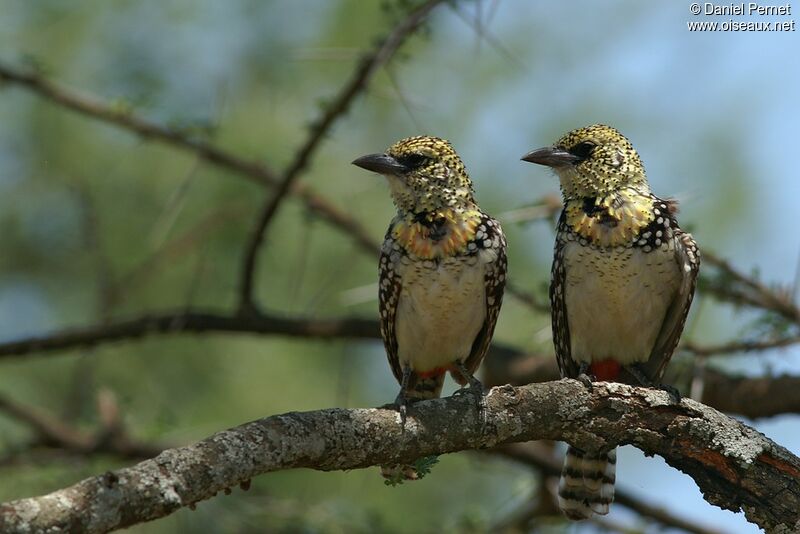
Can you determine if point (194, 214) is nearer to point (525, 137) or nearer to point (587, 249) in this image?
point (525, 137)

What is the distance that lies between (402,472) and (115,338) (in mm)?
2823

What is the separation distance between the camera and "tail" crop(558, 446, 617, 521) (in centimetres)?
507

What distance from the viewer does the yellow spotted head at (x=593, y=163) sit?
5121mm

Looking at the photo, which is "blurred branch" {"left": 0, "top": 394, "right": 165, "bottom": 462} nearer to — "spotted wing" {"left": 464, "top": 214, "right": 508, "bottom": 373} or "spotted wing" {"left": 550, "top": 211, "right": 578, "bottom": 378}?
"spotted wing" {"left": 464, "top": 214, "right": 508, "bottom": 373}

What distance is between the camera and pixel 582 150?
5.21 m

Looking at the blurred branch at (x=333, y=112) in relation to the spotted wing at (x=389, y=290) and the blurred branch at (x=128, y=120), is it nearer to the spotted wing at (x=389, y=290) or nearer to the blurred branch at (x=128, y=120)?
the blurred branch at (x=128, y=120)

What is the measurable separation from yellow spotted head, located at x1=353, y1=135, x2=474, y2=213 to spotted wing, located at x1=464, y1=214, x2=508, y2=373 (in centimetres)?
17

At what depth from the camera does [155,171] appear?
9.53m

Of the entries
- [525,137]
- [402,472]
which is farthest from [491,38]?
[525,137]

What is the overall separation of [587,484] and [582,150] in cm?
153

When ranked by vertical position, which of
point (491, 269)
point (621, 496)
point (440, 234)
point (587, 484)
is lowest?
point (621, 496)

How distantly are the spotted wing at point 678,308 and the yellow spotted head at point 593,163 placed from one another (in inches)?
13.4

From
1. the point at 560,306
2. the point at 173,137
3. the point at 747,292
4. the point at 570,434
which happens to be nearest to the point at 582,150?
the point at 560,306

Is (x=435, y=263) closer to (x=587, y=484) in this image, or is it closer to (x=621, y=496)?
(x=587, y=484)
